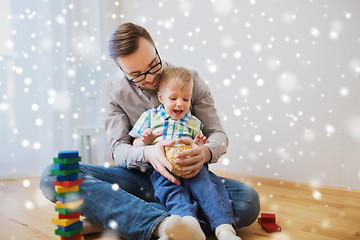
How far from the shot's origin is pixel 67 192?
2.93 feet

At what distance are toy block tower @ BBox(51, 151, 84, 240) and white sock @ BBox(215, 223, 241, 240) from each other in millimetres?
438

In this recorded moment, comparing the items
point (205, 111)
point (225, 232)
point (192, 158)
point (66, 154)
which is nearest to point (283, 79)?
point (205, 111)

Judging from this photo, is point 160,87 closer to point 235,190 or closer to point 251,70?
point 235,190

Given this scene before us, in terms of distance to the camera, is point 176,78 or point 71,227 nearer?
point 71,227

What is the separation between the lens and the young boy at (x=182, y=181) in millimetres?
1023

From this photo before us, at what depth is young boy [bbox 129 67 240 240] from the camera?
3.36 feet

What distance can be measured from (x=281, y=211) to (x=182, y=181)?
2.01 ft

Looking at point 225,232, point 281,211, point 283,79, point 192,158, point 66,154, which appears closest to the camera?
point 66,154

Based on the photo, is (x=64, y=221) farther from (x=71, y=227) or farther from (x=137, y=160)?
(x=137, y=160)

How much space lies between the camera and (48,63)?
8.28ft

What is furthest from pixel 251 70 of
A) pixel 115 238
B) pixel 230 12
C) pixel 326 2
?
pixel 115 238

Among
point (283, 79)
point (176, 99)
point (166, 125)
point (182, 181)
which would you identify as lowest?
point (182, 181)

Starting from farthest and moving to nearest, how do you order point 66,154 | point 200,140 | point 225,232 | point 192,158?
point 200,140 < point 192,158 < point 225,232 < point 66,154

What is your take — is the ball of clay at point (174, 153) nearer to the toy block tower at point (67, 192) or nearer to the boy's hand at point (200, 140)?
the boy's hand at point (200, 140)
